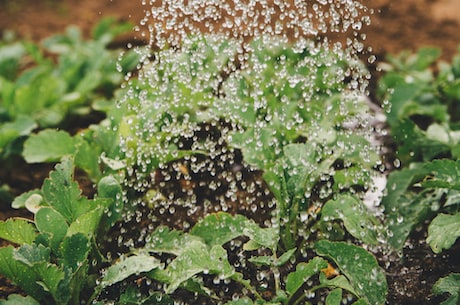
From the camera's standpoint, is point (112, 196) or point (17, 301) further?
point (112, 196)

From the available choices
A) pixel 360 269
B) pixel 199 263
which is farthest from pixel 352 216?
pixel 199 263

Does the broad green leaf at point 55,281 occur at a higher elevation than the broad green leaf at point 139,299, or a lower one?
higher

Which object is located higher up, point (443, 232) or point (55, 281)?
point (443, 232)

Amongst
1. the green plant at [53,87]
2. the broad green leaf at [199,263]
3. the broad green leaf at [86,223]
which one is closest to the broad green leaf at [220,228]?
the broad green leaf at [199,263]

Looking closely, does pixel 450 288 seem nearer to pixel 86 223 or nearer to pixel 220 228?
pixel 220 228

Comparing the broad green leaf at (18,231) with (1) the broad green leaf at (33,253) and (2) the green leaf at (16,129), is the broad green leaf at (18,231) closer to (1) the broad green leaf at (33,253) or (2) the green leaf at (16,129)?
(1) the broad green leaf at (33,253)

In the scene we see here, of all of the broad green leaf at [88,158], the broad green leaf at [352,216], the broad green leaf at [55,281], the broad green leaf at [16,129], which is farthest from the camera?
the broad green leaf at [16,129]

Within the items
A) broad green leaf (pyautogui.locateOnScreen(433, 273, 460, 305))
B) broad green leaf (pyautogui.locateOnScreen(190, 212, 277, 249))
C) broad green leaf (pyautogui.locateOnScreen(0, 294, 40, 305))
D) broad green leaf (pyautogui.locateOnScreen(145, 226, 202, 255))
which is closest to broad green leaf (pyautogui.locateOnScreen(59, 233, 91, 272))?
broad green leaf (pyautogui.locateOnScreen(0, 294, 40, 305))

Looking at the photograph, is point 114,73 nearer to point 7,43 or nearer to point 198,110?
point 198,110
